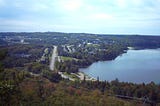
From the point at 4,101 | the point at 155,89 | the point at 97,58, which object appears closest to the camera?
the point at 4,101

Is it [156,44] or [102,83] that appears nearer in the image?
[102,83]

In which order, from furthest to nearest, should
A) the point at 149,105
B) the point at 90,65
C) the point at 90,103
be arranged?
the point at 90,65
the point at 149,105
the point at 90,103

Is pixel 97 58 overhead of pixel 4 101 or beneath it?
beneath

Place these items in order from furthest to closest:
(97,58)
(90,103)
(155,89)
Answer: (97,58), (155,89), (90,103)

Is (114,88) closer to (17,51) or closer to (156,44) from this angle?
(17,51)

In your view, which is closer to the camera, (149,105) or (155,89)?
(149,105)

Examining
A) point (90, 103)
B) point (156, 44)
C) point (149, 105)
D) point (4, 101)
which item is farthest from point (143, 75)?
point (156, 44)

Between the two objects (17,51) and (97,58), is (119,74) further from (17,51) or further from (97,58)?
(17,51)

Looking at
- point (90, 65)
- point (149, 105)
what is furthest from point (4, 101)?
point (90, 65)

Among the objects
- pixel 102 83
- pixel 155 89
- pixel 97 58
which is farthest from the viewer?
pixel 97 58
